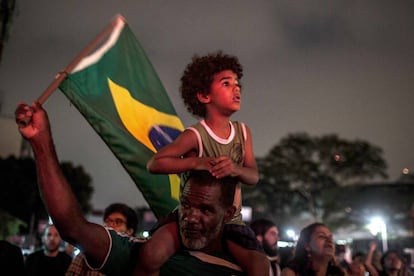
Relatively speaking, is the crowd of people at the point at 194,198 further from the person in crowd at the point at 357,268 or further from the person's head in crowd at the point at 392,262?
the person's head in crowd at the point at 392,262

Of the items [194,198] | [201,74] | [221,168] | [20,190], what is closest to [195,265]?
[194,198]

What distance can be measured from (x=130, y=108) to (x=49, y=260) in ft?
8.92

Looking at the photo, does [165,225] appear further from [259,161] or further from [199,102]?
[259,161]

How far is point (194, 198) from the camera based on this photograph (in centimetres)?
255

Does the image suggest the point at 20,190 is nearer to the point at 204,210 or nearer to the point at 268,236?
the point at 268,236

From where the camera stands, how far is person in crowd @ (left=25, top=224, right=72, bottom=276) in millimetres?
6223

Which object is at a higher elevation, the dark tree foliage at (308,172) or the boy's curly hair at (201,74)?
the dark tree foliage at (308,172)

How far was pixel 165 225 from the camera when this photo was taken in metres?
2.61

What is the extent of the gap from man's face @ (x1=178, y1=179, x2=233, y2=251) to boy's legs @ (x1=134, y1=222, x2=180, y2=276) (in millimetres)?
65

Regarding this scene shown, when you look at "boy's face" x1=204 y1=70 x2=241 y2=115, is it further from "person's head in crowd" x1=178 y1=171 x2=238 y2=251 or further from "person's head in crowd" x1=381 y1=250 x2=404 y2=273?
"person's head in crowd" x1=381 y1=250 x2=404 y2=273

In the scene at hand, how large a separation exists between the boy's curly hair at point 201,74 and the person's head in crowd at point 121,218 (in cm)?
231

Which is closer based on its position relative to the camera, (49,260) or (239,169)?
(239,169)

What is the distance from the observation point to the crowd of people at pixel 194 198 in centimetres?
205

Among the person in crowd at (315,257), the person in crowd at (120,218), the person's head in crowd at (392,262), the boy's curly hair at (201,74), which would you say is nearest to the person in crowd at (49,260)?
the person in crowd at (120,218)
